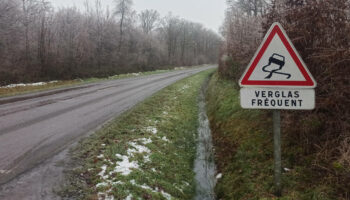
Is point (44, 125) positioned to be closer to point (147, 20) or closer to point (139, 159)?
point (139, 159)

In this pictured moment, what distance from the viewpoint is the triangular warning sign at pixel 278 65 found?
2.99 metres

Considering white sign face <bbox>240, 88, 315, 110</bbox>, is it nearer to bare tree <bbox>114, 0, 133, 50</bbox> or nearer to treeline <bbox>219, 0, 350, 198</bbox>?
treeline <bbox>219, 0, 350, 198</bbox>

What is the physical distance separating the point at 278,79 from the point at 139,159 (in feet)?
11.9

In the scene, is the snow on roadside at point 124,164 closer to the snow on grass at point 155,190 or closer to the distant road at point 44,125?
the snow on grass at point 155,190

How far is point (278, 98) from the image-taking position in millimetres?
3090

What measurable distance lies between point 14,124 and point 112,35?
37.0m

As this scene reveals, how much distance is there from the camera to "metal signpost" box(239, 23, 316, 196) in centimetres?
299

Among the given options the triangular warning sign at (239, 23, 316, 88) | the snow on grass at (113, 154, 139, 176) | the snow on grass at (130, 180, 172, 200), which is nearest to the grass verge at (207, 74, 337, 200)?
the snow on grass at (130, 180, 172, 200)

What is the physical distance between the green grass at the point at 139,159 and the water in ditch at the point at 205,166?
0.17 m

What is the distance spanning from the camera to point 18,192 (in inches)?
149

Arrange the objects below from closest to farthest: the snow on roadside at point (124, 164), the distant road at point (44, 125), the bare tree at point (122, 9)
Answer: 1. the snow on roadside at point (124, 164)
2. the distant road at point (44, 125)
3. the bare tree at point (122, 9)

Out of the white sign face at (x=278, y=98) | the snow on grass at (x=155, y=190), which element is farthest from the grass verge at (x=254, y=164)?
the white sign face at (x=278, y=98)

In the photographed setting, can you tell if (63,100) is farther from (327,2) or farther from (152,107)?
(327,2)

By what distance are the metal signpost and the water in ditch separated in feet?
9.07
